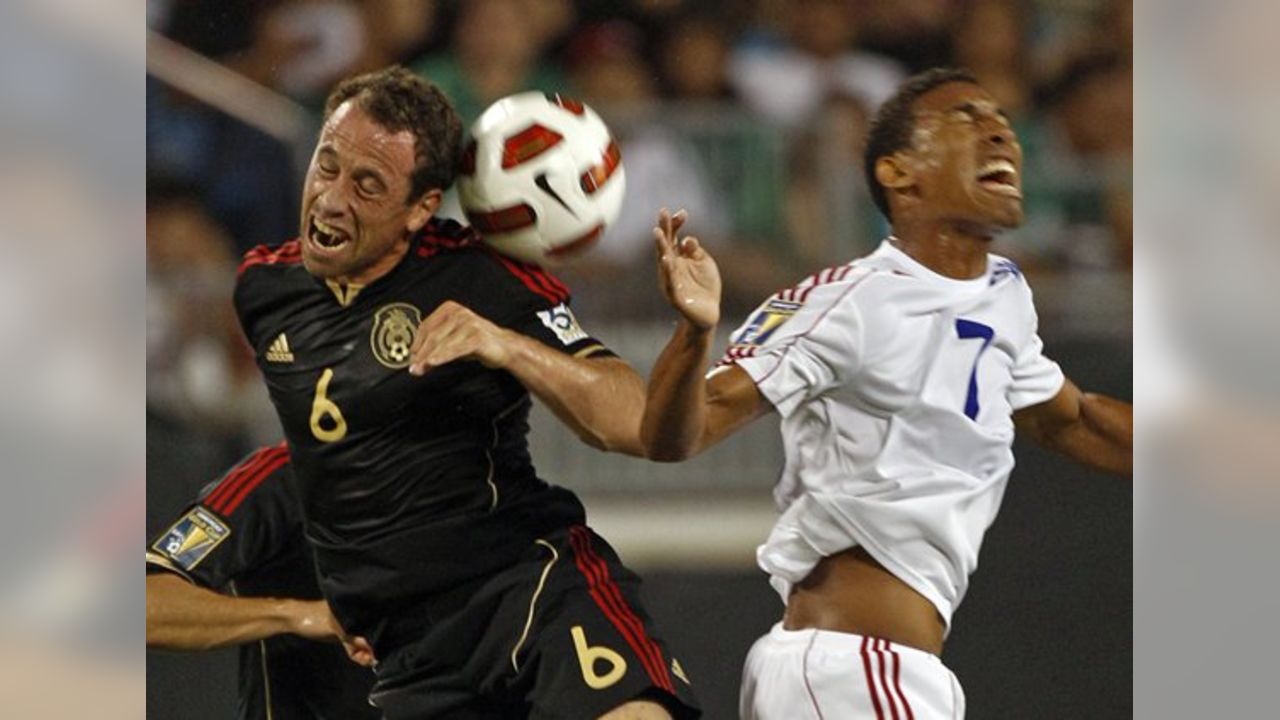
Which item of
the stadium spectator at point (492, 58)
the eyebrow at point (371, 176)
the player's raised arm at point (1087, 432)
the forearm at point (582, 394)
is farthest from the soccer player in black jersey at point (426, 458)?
the stadium spectator at point (492, 58)

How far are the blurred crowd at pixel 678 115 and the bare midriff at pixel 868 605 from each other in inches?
105

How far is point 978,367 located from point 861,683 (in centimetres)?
56

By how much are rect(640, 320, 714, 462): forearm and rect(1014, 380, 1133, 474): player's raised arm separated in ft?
2.92

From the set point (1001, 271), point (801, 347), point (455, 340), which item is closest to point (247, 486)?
point (455, 340)

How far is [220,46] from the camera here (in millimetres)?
6406

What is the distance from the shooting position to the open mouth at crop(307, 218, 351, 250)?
10.00ft

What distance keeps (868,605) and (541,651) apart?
0.52 meters

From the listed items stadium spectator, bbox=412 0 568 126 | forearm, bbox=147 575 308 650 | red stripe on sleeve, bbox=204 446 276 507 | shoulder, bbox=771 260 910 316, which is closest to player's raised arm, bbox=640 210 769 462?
shoulder, bbox=771 260 910 316

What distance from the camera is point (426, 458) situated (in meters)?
3.07

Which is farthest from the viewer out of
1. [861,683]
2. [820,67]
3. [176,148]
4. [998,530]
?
[820,67]

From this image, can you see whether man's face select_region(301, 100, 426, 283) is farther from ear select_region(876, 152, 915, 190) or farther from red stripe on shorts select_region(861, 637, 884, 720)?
red stripe on shorts select_region(861, 637, 884, 720)

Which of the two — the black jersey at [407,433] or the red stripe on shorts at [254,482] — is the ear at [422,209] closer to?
the black jersey at [407,433]
